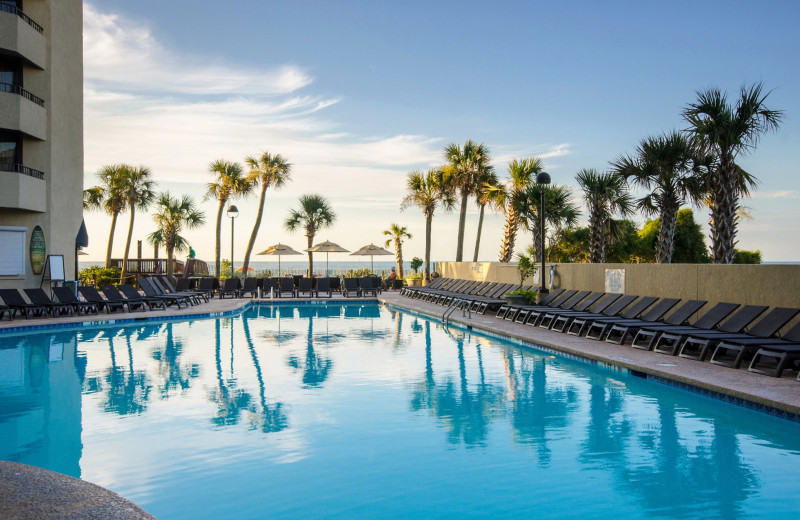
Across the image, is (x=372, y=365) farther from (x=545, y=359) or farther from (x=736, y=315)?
(x=736, y=315)

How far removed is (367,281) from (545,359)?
15.9m

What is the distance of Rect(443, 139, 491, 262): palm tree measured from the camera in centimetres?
2777

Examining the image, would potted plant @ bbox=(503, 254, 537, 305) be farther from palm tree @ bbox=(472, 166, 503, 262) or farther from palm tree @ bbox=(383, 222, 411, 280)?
palm tree @ bbox=(383, 222, 411, 280)

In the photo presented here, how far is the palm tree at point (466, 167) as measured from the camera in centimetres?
2777

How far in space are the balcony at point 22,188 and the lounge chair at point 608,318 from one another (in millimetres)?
14404

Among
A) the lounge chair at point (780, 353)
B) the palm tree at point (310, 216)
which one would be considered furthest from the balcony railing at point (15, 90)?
the lounge chair at point (780, 353)

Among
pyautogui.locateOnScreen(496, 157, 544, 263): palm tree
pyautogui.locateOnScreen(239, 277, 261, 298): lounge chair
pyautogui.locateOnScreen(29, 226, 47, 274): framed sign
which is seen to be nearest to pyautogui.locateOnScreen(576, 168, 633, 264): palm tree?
pyautogui.locateOnScreen(496, 157, 544, 263): palm tree

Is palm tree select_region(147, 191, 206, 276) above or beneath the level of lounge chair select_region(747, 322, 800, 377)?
above

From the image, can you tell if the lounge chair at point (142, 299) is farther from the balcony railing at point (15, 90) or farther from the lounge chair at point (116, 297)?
the balcony railing at point (15, 90)

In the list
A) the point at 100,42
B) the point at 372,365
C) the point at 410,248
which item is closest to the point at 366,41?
the point at 100,42

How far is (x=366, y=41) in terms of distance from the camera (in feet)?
70.7

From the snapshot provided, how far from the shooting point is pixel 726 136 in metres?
12.0

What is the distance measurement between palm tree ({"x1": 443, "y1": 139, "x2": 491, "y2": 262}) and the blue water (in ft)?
60.8

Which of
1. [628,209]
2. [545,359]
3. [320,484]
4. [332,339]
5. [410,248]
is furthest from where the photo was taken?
[410,248]
